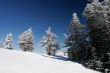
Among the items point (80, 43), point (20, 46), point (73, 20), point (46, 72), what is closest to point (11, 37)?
point (20, 46)

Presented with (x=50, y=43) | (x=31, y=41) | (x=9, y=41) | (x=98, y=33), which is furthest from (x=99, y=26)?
(x=9, y=41)

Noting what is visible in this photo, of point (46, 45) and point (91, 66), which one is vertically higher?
point (46, 45)

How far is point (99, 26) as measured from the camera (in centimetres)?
3416

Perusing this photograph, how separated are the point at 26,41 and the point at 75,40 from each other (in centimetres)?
3233

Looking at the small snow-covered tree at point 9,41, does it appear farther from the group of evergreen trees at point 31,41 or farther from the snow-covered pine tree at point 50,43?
the snow-covered pine tree at point 50,43

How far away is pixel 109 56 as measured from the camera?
1253 inches

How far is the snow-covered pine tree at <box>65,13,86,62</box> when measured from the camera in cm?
4650

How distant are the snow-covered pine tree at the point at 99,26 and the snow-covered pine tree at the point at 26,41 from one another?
148ft

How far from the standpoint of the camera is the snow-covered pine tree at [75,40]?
46500 mm

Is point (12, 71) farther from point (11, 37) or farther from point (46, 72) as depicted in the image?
point (11, 37)

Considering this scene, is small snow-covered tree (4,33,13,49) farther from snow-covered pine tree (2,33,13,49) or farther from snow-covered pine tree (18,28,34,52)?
snow-covered pine tree (18,28,34,52)

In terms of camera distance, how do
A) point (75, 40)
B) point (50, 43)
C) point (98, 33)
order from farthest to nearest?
1. point (50, 43)
2. point (75, 40)
3. point (98, 33)

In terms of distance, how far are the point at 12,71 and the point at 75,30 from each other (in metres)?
34.4

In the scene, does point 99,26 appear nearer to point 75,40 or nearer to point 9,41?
point 75,40
